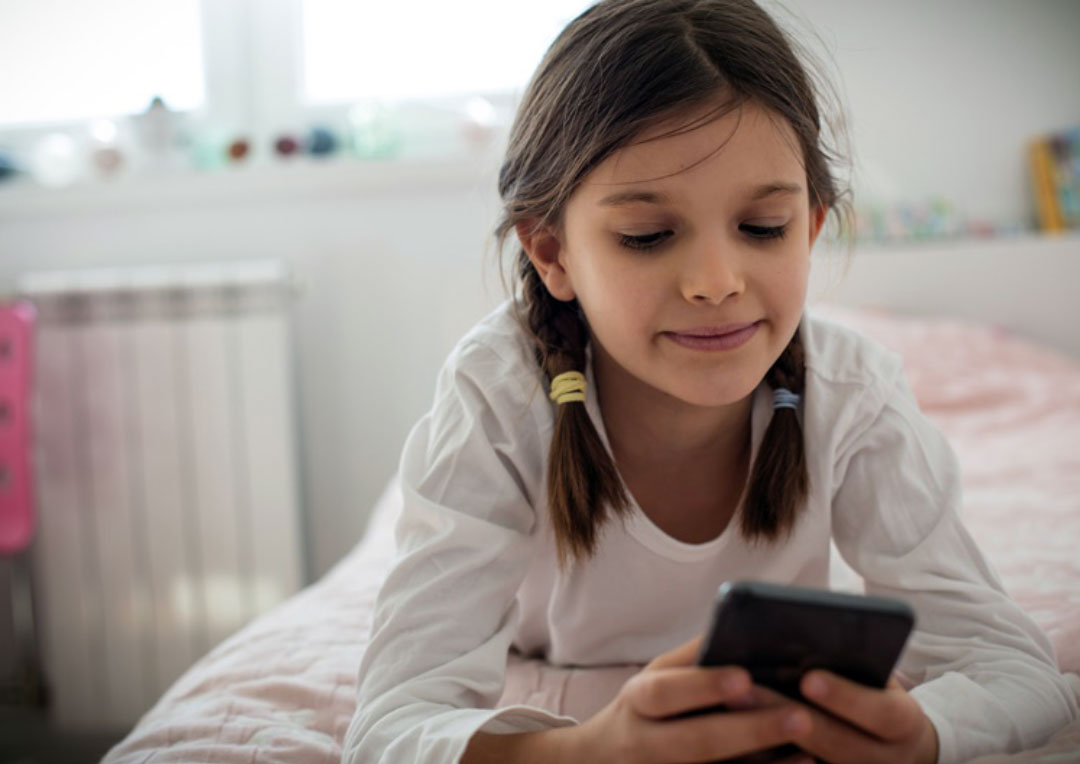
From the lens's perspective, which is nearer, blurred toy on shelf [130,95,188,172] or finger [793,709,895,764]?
finger [793,709,895,764]

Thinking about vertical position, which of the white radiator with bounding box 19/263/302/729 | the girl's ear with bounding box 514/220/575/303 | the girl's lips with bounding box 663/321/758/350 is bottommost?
the white radiator with bounding box 19/263/302/729

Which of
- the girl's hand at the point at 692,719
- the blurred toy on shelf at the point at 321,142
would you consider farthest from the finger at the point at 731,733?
the blurred toy on shelf at the point at 321,142

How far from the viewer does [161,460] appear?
5.96ft

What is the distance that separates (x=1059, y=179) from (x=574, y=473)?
1750 mm

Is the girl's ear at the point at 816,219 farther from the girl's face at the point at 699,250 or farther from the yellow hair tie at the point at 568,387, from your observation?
the yellow hair tie at the point at 568,387

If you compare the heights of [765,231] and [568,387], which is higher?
[765,231]

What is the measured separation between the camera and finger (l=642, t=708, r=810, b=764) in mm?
472

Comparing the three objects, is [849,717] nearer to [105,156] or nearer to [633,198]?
[633,198]

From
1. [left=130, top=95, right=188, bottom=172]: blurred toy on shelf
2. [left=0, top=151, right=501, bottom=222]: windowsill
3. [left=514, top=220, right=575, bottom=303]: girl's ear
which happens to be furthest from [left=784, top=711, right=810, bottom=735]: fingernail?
[left=130, top=95, right=188, bottom=172]: blurred toy on shelf

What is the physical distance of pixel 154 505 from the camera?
71.9 inches

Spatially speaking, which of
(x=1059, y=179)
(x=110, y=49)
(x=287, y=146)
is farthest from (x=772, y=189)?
(x=110, y=49)

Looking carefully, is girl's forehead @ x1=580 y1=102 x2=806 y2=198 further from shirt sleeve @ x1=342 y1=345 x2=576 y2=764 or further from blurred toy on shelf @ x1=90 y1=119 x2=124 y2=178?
blurred toy on shelf @ x1=90 y1=119 x2=124 y2=178

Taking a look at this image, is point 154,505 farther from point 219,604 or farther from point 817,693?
point 817,693

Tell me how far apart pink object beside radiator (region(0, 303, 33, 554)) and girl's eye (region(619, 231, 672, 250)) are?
1360 mm
